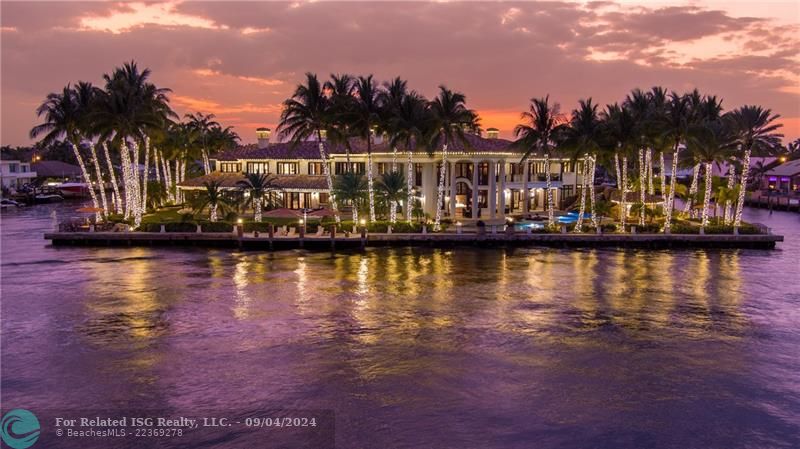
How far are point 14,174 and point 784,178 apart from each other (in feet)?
534

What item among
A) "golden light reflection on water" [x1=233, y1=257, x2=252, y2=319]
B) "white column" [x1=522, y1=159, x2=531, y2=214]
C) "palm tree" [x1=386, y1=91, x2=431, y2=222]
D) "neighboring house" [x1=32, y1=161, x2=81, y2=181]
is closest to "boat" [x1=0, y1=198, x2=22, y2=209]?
"neighboring house" [x1=32, y1=161, x2=81, y2=181]

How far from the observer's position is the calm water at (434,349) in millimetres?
20703

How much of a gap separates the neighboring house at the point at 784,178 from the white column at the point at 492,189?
7673 centimetres

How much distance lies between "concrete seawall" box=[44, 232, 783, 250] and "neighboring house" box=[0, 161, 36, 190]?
87.8m

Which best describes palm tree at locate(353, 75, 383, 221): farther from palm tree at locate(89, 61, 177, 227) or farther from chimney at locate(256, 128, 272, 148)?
chimney at locate(256, 128, 272, 148)

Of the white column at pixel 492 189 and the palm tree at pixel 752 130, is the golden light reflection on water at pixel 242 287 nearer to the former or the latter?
the white column at pixel 492 189

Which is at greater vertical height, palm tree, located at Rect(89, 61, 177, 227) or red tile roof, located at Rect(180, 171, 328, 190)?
palm tree, located at Rect(89, 61, 177, 227)

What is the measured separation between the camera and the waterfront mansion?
72562 millimetres

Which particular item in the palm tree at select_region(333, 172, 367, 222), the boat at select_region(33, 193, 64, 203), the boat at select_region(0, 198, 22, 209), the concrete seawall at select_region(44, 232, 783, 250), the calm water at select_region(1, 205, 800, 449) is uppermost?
the palm tree at select_region(333, 172, 367, 222)

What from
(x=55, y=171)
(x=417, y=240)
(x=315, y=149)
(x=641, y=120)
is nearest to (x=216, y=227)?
(x=417, y=240)

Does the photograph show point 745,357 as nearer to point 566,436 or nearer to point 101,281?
point 566,436

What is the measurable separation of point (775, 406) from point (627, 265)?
91.6 feet

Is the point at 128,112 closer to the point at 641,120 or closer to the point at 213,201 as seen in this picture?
the point at 213,201

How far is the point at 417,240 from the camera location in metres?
59.9
